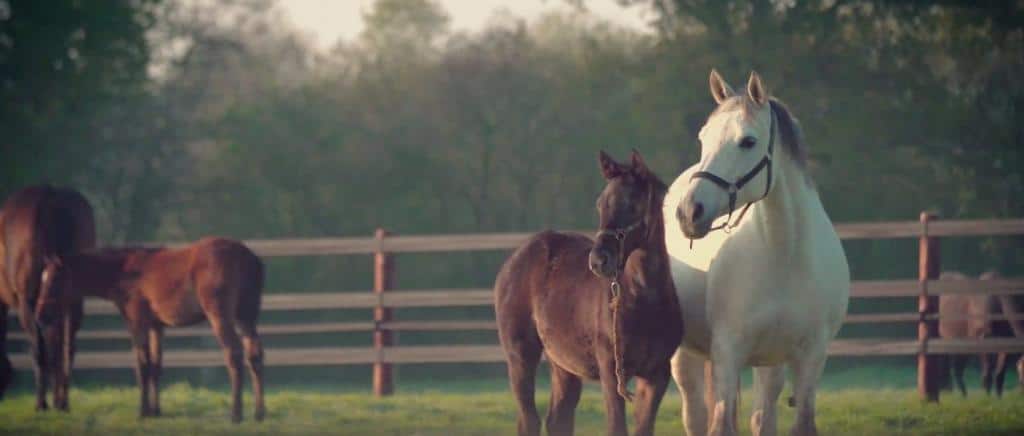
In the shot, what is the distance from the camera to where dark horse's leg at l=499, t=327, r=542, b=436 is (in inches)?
287

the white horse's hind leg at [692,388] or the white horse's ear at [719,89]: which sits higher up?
the white horse's ear at [719,89]

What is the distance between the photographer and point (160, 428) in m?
10.1

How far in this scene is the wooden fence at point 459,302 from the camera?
1123 centimetres

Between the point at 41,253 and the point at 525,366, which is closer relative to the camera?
the point at 525,366

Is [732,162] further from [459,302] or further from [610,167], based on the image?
[459,302]

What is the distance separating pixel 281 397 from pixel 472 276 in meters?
10.6

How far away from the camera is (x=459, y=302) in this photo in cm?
1280

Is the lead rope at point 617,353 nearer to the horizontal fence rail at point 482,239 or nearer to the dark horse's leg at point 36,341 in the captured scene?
the horizontal fence rail at point 482,239

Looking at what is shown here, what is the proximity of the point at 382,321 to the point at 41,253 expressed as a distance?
9.28ft

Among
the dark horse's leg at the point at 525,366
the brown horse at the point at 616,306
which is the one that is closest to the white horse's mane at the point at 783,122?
the brown horse at the point at 616,306

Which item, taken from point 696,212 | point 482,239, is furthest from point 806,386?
point 482,239

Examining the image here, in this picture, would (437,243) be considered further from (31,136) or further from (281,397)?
(31,136)

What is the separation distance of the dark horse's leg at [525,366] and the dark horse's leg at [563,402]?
9 centimetres

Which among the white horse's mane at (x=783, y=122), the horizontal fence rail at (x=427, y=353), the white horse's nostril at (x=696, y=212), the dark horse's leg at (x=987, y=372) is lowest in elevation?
the dark horse's leg at (x=987, y=372)
